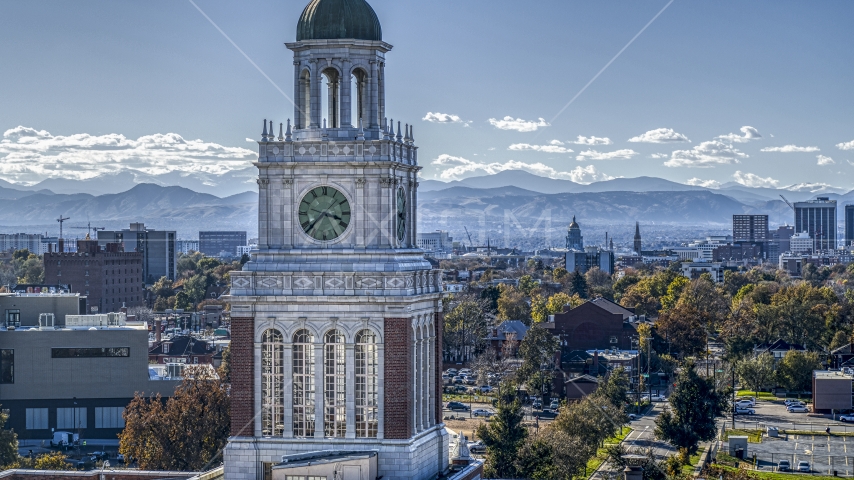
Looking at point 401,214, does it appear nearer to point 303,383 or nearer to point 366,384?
point 366,384

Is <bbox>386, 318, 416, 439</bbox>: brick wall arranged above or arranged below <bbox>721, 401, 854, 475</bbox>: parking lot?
above

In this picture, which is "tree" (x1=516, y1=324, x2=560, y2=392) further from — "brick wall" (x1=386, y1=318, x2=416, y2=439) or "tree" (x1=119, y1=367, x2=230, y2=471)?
"brick wall" (x1=386, y1=318, x2=416, y2=439)

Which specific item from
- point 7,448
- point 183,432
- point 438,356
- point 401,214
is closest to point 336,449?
point 438,356

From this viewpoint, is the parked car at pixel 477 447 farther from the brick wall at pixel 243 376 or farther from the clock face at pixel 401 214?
the brick wall at pixel 243 376

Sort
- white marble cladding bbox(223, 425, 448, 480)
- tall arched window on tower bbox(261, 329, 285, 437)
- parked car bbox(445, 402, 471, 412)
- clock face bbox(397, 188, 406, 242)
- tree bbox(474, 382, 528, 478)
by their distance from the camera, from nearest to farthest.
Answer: white marble cladding bbox(223, 425, 448, 480)
tall arched window on tower bbox(261, 329, 285, 437)
clock face bbox(397, 188, 406, 242)
tree bbox(474, 382, 528, 478)
parked car bbox(445, 402, 471, 412)

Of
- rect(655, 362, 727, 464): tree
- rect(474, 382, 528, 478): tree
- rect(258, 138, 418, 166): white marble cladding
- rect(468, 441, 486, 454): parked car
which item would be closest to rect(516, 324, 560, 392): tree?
rect(468, 441, 486, 454): parked car

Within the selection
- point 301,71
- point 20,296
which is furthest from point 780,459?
point 301,71

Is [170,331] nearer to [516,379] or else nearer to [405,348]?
[516,379]
